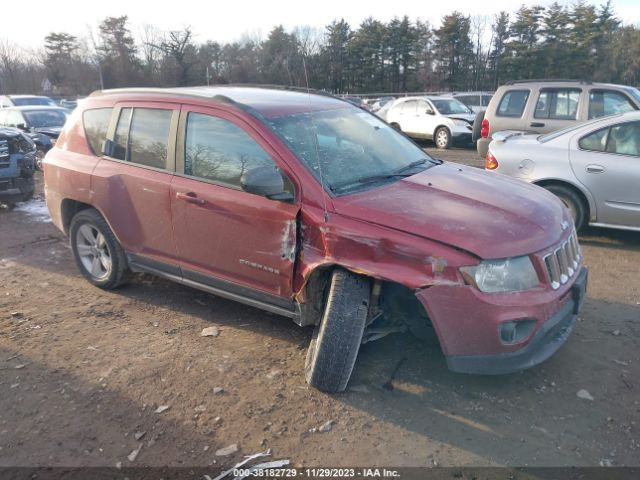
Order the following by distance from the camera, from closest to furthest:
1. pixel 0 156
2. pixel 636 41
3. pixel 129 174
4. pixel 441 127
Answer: pixel 129 174, pixel 0 156, pixel 441 127, pixel 636 41

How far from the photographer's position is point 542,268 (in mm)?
3174

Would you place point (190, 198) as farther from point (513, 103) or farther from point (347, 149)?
point (513, 103)

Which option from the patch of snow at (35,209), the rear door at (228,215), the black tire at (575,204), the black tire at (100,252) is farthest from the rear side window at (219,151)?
the patch of snow at (35,209)

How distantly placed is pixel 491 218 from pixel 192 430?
7.16 ft

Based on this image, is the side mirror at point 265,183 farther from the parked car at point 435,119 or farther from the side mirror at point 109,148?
the parked car at point 435,119

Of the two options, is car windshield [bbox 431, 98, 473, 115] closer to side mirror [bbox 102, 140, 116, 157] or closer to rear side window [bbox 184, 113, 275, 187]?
side mirror [bbox 102, 140, 116, 157]

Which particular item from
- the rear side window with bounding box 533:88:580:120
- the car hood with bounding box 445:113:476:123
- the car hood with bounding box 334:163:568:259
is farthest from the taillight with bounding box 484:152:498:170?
the car hood with bounding box 445:113:476:123

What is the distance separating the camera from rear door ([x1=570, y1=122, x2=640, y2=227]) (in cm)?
579

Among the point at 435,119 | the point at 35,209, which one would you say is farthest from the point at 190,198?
the point at 435,119

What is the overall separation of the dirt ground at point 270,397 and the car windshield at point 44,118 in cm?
1019

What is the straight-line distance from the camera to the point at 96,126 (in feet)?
15.9

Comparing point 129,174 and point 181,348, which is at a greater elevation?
point 129,174

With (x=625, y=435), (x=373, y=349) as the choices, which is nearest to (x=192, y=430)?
(x=373, y=349)

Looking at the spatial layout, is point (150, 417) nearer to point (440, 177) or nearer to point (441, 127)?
point (440, 177)
